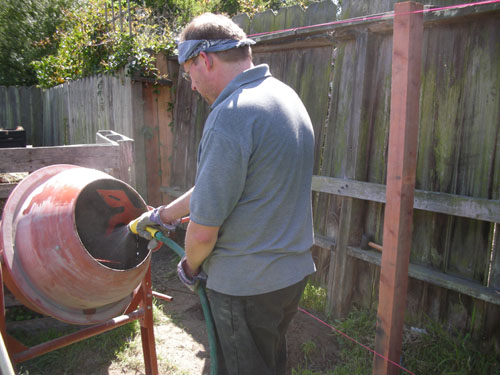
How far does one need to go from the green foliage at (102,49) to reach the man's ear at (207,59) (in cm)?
382

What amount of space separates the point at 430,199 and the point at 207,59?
1.81m

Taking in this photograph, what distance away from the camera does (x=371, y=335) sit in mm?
3072

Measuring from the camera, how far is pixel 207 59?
1.65 meters

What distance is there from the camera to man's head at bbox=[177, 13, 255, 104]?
1630mm

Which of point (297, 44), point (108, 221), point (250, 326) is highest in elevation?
point (297, 44)

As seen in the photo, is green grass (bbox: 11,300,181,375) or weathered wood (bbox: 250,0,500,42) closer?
Answer: weathered wood (bbox: 250,0,500,42)

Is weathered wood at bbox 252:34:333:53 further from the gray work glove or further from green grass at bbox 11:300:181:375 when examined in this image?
green grass at bbox 11:300:181:375

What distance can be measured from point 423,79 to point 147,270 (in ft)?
7.48

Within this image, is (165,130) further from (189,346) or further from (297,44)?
(189,346)

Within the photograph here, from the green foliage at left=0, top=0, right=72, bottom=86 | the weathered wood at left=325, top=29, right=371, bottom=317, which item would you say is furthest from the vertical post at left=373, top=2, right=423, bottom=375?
the green foliage at left=0, top=0, right=72, bottom=86

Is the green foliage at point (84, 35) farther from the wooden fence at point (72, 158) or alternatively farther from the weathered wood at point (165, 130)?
the wooden fence at point (72, 158)

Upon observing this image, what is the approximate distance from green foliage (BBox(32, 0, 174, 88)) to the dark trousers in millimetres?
4224

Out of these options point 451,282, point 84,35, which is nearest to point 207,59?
point 451,282

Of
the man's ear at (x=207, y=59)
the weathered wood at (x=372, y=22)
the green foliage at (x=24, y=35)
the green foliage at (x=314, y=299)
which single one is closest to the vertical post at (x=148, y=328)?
the green foliage at (x=314, y=299)
